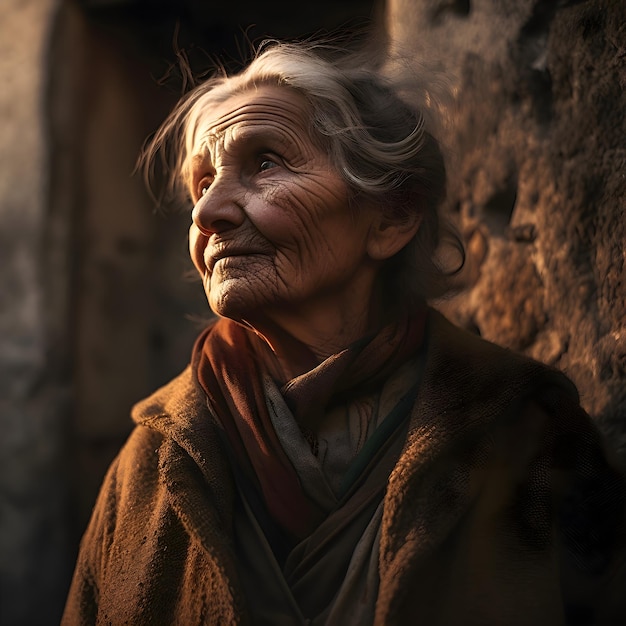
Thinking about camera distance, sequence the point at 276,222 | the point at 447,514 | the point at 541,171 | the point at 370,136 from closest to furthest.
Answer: the point at 447,514 → the point at 276,222 → the point at 370,136 → the point at 541,171

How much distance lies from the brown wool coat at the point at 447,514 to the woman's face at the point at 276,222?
0.79ft

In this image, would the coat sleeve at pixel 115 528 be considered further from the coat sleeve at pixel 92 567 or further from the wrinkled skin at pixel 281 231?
the wrinkled skin at pixel 281 231

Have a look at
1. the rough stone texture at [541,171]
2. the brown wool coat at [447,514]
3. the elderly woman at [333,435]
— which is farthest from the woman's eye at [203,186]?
the rough stone texture at [541,171]

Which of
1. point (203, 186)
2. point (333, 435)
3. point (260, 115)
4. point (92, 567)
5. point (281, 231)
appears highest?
point (260, 115)

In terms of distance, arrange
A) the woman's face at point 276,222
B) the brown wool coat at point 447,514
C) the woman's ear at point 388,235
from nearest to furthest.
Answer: the brown wool coat at point 447,514, the woman's face at point 276,222, the woman's ear at point 388,235

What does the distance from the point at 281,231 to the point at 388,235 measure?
247mm

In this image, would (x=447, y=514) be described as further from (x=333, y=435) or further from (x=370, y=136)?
(x=370, y=136)

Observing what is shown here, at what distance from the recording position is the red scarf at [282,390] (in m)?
1.48

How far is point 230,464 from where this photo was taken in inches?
60.6

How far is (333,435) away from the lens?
1.54 m

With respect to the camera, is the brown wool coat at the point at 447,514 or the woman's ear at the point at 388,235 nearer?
the brown wool coat at the point at 447,514

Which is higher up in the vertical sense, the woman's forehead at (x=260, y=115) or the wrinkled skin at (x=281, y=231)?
the woman's forehead at (x=260, y=115)

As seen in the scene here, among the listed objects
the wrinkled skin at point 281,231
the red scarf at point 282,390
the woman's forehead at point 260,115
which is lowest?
the red scarf at point 282,390

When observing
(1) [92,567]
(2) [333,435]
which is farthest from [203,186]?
(1) [92,567]
